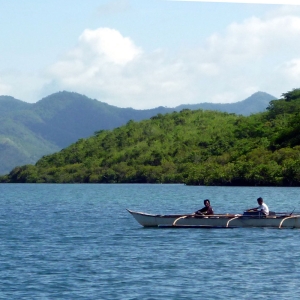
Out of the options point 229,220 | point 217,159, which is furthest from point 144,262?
point 217,159

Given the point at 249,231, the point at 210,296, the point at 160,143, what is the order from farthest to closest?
the point at 160,143 → the point at 249,231 → the point at 210,296

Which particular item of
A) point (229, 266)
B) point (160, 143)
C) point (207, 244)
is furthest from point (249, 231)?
point (160, 143)

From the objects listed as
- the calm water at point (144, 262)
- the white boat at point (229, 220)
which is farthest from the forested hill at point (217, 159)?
the calm water at point (144, 262)

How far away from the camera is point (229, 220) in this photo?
40.2 m

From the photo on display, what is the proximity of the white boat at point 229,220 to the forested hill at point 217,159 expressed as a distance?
65312 millimetres

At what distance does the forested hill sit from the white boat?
6531 cm

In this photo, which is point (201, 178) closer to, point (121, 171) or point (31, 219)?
point (121, 171)

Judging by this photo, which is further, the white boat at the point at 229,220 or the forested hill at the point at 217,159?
the forested hill at the point at 217,159

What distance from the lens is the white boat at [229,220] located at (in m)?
39.7

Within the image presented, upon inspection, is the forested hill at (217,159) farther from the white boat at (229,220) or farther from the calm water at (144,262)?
the calm water at (144,262)

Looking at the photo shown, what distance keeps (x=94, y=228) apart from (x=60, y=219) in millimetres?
8545

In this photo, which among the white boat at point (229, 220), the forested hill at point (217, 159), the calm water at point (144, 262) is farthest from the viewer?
the forested hill at point (217, 159)

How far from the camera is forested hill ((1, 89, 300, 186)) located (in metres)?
116

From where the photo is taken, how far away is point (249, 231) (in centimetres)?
4009
